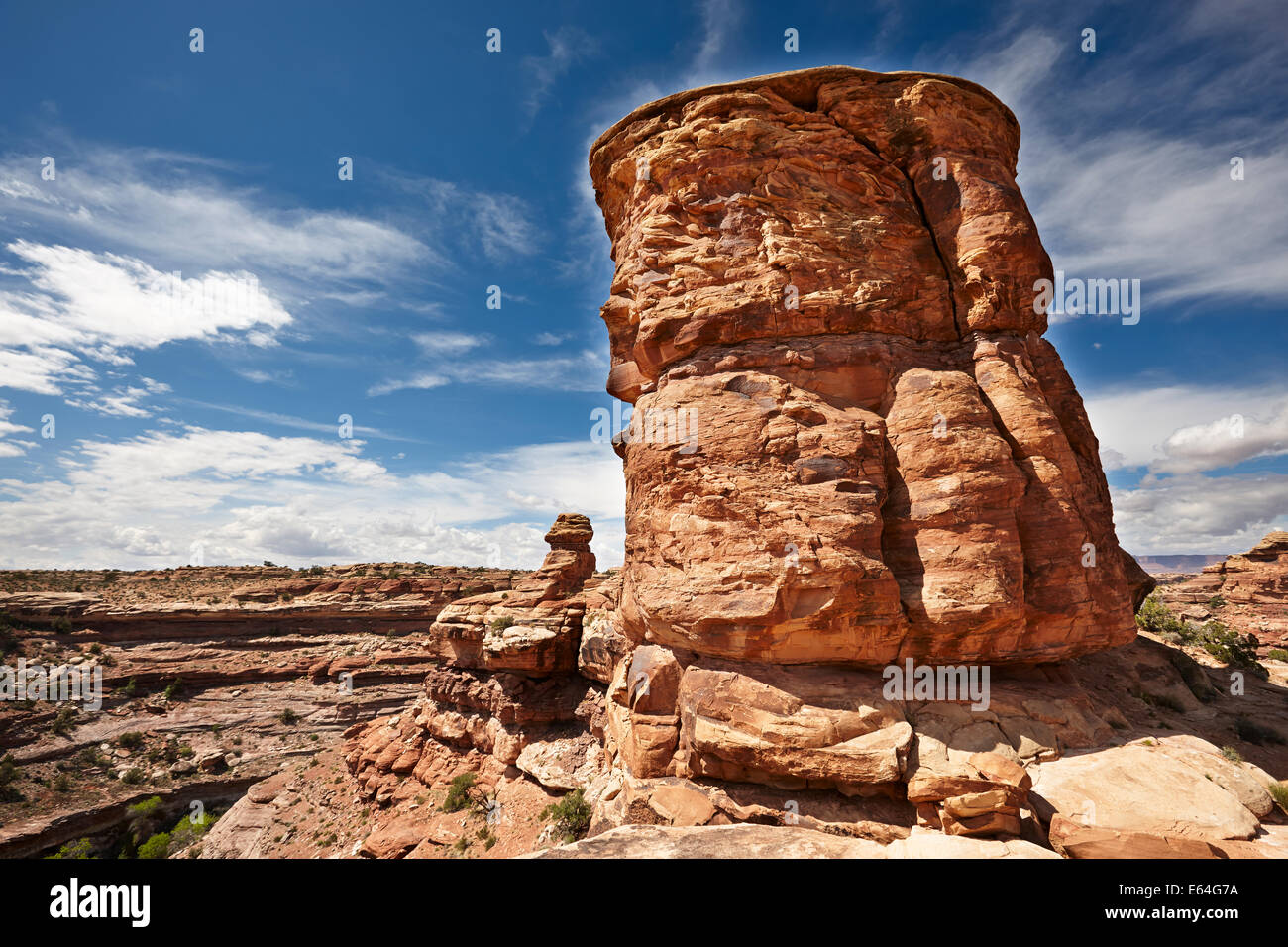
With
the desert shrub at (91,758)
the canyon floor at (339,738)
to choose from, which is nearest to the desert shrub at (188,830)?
the canyon floor at (339,738)

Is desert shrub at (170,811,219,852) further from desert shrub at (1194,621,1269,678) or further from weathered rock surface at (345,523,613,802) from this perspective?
desert shrub at (1194,621,1269,678)

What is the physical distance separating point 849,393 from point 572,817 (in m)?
15.0

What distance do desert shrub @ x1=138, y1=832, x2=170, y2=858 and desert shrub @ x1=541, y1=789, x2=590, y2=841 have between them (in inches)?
1216

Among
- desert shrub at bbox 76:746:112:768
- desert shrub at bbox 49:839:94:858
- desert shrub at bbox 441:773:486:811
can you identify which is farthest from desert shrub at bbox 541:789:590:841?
desert shrub at bbox 76:746:112:768

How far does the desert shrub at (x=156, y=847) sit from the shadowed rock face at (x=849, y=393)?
37.9 meters

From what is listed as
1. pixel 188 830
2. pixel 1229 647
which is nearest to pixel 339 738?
pixel 188 830

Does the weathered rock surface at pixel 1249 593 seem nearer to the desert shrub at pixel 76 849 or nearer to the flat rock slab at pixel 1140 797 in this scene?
the flat rock slab at pixel 1140 797

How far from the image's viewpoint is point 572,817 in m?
15.9

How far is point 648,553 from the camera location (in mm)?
13133

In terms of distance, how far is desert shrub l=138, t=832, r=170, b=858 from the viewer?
3075cm
